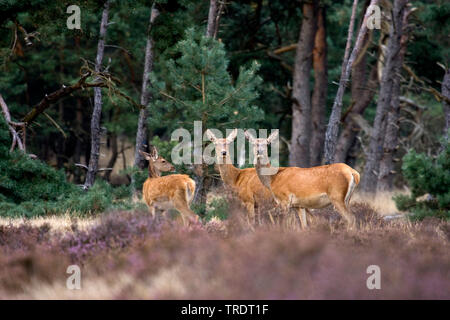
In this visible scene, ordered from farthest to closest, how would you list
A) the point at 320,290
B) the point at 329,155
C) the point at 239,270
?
the point at 329,155
the point at 239,270
the point at 320,290

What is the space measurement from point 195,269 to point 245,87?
23.7 ft

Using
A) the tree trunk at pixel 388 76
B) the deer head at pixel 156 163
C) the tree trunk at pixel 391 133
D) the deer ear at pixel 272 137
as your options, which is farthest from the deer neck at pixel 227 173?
the tree trunk at pixel 391 133

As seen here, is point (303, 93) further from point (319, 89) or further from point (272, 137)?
point (272, 137)

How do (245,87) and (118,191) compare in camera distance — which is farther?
(118,191)

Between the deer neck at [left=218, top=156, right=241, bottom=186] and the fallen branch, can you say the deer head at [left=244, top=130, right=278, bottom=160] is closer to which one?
the deer neck at [left=218, top=156, right=241, bottom=186]

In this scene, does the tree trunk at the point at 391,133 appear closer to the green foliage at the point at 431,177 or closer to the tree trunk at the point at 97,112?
the green foliage at the point at 431,177

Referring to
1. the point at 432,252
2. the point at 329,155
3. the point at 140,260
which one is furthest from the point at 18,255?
the point at 329,155

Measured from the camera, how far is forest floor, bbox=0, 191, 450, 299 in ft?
23.4

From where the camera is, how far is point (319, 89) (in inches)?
923

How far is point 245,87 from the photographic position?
14.3 m

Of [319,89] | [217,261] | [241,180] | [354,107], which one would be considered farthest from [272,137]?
[354,107]

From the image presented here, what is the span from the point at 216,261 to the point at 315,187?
371cm

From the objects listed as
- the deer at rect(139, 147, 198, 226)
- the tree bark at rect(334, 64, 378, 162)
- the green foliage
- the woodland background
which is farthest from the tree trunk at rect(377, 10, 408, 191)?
the deer at rect(139, 147, 198, 226)
